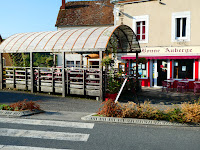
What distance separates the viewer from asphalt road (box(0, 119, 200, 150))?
492 cm

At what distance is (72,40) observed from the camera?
490 inches

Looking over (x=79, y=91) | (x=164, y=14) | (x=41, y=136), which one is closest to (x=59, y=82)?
(x=79, y=91)

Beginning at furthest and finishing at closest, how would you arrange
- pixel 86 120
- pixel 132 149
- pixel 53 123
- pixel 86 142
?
pixel 86 120 < pixel 53 123 < pixel 86 142 < pixel 132 149

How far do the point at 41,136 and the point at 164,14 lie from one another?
15.1 m

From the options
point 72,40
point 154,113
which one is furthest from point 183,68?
point 154,113

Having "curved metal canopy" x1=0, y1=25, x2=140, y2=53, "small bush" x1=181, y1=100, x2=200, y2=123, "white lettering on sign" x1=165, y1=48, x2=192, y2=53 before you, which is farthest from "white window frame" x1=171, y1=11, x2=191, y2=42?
"small bush" x1=181, y1=100, x2=200, y2=123

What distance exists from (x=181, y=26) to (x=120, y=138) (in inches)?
553

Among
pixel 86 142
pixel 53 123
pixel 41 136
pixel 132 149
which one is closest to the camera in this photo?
pixel 132 149

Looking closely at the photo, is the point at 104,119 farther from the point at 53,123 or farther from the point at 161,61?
the point at 161,61

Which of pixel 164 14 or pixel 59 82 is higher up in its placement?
pixel 164 14

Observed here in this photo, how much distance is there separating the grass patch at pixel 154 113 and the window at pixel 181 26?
428 inches

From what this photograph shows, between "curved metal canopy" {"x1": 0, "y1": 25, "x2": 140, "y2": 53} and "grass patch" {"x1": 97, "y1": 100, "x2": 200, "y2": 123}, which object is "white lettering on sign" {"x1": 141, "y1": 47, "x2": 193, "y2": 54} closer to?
"curved metal canopy" {"x1": 0, "y1": 25, "x2": 140, "y2": 53}

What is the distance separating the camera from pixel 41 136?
18.1 feet

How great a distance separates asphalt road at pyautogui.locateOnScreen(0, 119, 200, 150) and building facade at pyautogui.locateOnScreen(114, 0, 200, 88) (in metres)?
11.3
